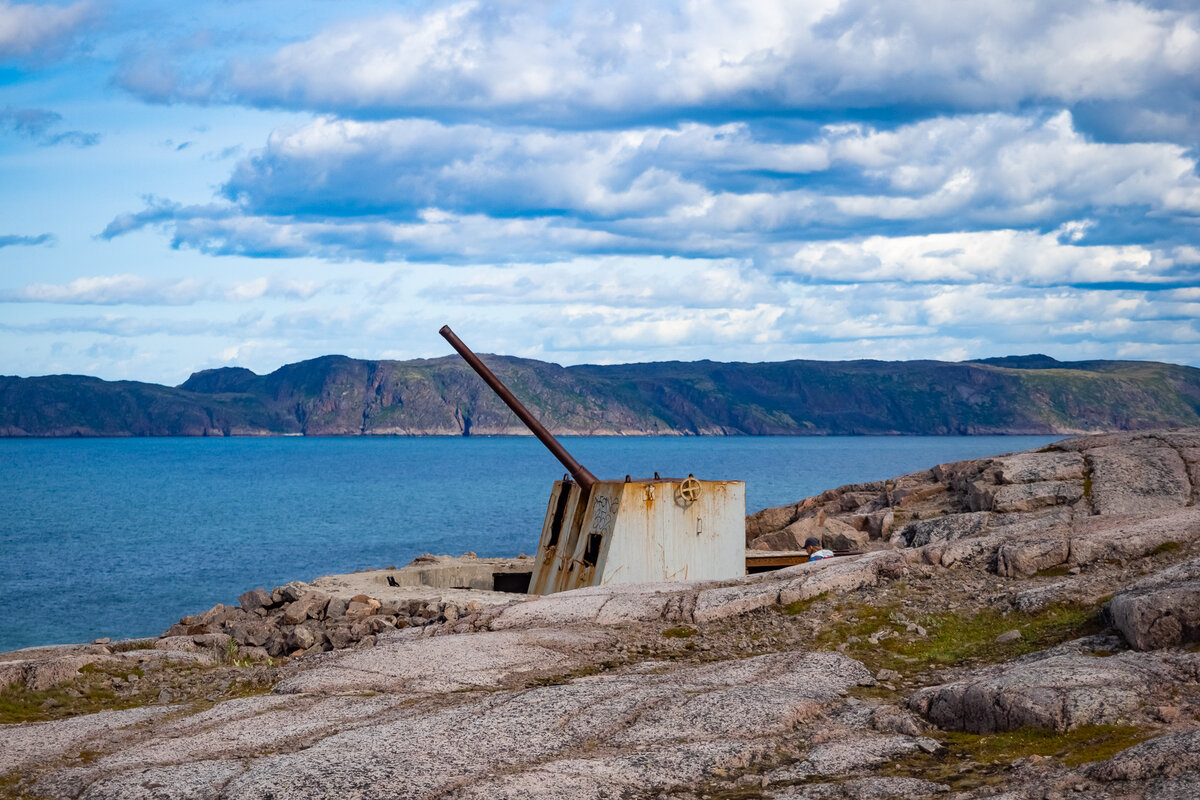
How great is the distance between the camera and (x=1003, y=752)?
6.66 m

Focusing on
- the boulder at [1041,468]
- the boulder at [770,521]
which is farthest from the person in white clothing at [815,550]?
the boulder at [770,521]

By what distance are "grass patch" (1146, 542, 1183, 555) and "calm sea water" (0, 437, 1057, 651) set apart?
966 inches

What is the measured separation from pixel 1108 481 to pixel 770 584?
542 cm

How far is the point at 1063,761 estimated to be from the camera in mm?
6207

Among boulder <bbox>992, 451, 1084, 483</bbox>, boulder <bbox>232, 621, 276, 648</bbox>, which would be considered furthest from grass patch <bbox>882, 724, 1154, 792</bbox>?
boulder <bbox>232, 621, 276, 648</bbox>

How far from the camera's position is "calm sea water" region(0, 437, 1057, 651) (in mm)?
34281

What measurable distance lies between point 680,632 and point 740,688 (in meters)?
2.59

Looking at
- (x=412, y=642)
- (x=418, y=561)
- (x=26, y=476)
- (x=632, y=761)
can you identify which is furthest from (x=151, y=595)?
(x=26, y=476)

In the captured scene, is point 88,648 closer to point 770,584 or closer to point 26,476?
point 770,584

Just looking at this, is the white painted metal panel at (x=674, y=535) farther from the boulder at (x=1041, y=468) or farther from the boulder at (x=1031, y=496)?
the boulder at (x=1041, y=468)

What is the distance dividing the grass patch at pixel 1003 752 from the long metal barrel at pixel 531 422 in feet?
33.6

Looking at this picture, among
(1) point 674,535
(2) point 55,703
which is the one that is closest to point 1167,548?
(1) point 674,535

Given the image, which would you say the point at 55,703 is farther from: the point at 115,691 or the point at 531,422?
the point at 531,422

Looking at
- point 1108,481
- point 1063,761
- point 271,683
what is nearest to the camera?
point 1063,761
